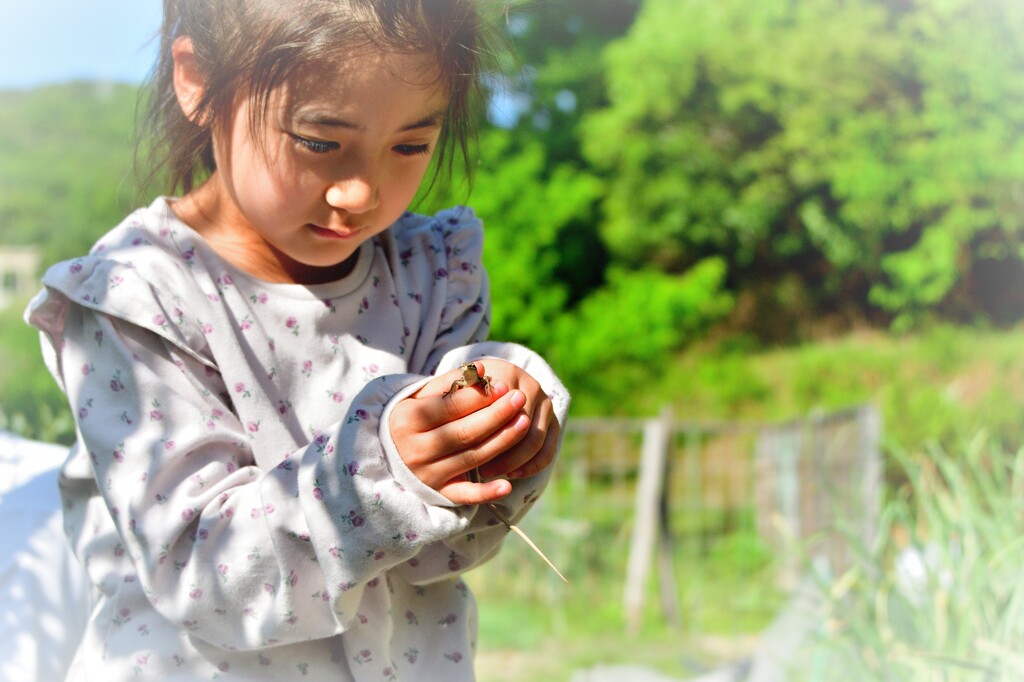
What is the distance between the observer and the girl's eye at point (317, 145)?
1045 mm

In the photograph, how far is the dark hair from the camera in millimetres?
1048

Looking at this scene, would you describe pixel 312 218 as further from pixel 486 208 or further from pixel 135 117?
pixel 486 208

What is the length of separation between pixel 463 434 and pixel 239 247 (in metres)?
0.42

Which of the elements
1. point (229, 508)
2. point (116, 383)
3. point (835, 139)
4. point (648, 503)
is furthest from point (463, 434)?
point (835, 139)

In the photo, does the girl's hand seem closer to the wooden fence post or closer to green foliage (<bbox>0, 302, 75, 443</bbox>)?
Answer: green foliage (<bbox>0, 302, 75, 443</bbox>)

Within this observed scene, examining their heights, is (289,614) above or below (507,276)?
above

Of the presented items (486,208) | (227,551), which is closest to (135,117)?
(227,551)

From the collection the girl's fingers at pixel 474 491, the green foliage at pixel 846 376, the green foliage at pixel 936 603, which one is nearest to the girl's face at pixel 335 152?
the girl's fingers at pixel 474 491

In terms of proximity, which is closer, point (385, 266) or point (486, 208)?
point (385, 266)

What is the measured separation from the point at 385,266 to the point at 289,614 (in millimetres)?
428

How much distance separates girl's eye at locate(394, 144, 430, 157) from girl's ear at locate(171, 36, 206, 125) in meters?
0.23

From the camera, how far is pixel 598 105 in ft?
25.1

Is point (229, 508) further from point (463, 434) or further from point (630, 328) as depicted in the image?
point (630, 328)

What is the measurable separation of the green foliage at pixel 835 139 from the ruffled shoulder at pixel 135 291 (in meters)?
6.34
